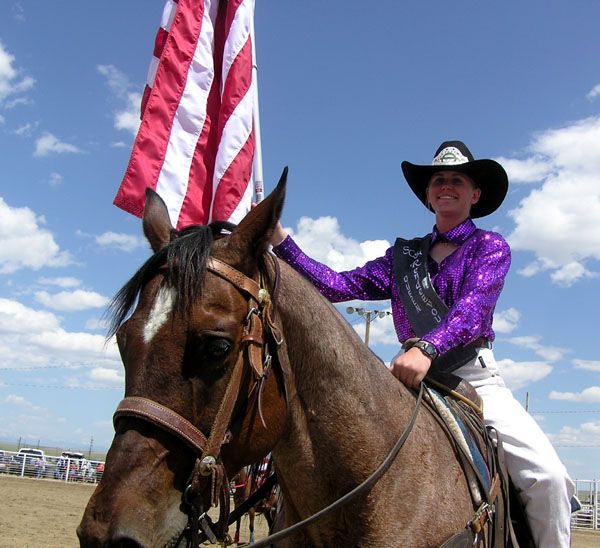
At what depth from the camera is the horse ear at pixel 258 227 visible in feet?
8.41

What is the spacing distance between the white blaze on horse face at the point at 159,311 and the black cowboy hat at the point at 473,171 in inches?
97.9

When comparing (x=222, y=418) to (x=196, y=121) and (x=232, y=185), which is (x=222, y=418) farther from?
(x=196, y=121)

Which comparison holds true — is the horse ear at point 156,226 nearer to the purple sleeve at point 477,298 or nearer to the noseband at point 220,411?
the noseband at point 220,411

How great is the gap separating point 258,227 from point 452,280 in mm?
1672

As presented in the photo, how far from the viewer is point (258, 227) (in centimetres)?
260

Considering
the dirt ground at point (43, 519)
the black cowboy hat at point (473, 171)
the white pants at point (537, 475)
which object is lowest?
the dirt ground at point (43, 519)

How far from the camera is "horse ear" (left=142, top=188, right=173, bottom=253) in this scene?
Result: 9.86 ft

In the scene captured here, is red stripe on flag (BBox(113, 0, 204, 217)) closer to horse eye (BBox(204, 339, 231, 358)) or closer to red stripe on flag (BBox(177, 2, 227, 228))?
red stripe on flag (BBox(177, 2, 227, 228))

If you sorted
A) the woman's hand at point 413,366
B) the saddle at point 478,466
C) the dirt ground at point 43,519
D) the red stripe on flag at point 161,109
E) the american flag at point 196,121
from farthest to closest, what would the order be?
the dirt ground at point 43,519, the american flag at point 196,121, the red stripe on flag at point 161,109, the woman's hand at point 413,366, the saddle at point 478,466

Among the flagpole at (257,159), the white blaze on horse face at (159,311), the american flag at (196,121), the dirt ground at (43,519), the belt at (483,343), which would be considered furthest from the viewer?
the dirt ground at (43,519)

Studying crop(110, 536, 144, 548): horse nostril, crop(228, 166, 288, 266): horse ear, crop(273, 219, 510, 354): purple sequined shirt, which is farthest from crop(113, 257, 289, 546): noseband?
crop(273, 219, 510, 354): purple sequined shirt

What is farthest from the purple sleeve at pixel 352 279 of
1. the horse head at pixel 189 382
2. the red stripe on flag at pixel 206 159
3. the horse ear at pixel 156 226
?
the red stripe on flag at pixel 206 159

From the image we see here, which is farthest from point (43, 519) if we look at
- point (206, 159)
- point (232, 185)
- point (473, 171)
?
point (473, 171)

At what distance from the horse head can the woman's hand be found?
878mm
